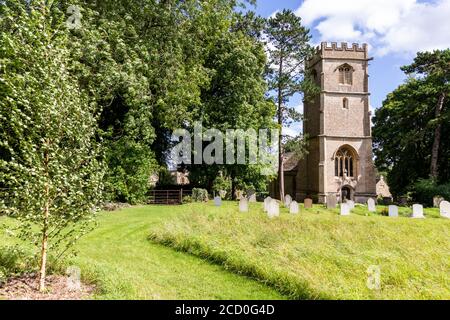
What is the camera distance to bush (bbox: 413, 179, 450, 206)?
24.7 m

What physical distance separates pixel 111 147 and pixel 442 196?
22.6 meters

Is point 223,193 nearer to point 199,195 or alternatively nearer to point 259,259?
point 199,195

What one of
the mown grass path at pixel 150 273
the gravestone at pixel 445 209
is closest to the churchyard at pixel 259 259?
the mown grass path at pixel 150 273

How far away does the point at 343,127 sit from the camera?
34.2 metres

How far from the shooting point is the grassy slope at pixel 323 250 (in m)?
6.84

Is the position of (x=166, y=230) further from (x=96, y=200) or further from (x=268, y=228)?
(x=96, y=200)

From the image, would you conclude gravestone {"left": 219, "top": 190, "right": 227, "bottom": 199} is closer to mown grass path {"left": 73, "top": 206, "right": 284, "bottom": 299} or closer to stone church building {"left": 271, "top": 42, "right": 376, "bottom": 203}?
stone church building {"left": 271, "top": 42, "right": 376, "bottom": 203}

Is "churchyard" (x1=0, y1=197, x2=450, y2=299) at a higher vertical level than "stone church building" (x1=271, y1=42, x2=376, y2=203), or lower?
lower

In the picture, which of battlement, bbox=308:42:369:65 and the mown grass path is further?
battlement, bbox=308:42:369:65

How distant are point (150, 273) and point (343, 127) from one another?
2991 centimetres

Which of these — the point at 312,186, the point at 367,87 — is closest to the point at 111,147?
the point at 312,186

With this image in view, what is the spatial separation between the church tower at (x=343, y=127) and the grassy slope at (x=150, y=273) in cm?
2533

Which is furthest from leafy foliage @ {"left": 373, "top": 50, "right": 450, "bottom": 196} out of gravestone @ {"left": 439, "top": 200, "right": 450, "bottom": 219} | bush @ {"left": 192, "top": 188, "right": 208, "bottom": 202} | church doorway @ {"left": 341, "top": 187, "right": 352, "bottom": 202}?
bush @ {"left": 192, "top": 188, "right": 208, "bottom": 202}

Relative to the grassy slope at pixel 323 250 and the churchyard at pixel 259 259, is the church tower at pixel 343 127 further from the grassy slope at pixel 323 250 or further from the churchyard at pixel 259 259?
the churchyard at pixel 259 259
